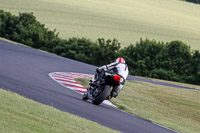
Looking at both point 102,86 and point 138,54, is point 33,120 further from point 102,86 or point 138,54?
point 138,54

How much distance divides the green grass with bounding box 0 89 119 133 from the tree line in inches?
935

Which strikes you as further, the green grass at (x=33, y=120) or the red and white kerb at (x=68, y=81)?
the red and white kerb at (x=68, y=81)

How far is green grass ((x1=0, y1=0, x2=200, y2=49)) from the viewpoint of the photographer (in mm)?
55844

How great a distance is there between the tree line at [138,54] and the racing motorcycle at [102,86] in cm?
2013

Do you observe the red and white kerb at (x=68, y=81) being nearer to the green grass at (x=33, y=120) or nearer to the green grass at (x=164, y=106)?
the green grass at (x=164, y=106)

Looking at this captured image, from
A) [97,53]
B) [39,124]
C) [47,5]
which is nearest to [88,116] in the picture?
[39,124]

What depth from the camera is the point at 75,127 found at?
8805 millimetres

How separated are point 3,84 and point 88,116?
10.7ft

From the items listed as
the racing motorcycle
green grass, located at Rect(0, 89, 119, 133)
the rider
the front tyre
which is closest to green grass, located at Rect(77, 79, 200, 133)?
the rider

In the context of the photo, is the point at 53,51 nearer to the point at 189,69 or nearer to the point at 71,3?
the point at 189,69

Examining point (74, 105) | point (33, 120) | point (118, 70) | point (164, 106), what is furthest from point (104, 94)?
point (164, 106)

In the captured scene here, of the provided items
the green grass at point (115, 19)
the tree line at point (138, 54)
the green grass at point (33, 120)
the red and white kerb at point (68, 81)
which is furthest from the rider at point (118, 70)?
the green grass at point (115, 19)

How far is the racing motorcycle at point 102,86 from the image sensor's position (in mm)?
12828

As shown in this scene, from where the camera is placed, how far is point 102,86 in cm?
1307
